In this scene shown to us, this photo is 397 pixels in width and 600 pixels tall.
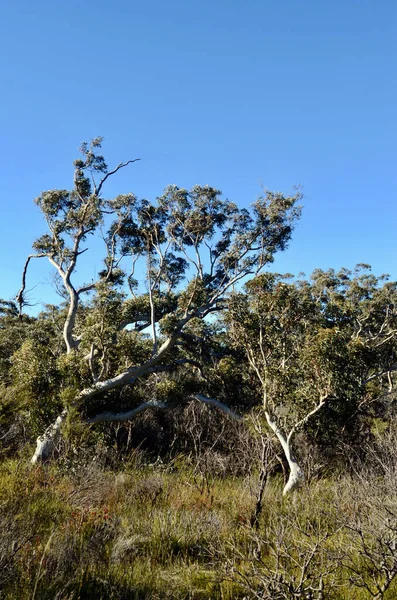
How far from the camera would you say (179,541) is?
5004 millimetres

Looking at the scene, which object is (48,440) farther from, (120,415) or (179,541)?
(179,541)

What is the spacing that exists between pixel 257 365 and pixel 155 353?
359cm

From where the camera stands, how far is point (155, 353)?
44.5ft

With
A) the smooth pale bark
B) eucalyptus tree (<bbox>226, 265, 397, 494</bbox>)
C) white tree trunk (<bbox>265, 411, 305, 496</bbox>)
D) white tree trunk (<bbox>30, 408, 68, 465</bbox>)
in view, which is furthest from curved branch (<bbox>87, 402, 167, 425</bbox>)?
white tree trunk (<bbox>265, 411, 305, 496</bbox>)

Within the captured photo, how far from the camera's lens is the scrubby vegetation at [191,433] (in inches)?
152

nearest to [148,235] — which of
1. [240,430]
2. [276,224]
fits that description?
[276,224]

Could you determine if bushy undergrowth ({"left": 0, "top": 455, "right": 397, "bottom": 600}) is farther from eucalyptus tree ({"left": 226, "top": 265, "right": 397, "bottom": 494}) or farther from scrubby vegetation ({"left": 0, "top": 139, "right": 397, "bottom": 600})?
eucalyptus tree ({"left": 226, "top": 265, "right": 397, "bottom": 494})

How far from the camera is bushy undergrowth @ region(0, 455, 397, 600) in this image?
3273mm

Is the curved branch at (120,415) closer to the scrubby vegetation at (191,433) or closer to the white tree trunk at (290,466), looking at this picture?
the scrubby vegetation at (191,433)

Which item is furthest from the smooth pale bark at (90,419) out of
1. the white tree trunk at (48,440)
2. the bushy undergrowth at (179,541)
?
the bushy undergrowth at (179,541)

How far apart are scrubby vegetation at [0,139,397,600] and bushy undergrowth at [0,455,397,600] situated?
0.03 metres

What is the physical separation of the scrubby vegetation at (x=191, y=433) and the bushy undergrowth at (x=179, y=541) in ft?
0.10

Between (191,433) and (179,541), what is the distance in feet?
19.0

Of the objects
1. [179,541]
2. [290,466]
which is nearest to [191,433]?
[290,466]
